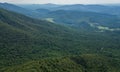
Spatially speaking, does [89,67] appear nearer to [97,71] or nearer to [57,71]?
[97,71]

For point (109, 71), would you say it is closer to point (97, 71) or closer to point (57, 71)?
point (97, 71)

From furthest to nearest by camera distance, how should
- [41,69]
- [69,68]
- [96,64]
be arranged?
[96,64]
[69,68]
[41,69]

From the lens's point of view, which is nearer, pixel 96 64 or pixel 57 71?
pixel 57 71

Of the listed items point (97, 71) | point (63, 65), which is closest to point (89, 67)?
point (97, 71)

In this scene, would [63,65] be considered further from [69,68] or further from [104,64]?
[104,64]

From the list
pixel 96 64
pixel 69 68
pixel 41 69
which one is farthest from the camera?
pixel 96 64

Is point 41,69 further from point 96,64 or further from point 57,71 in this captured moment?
point 96,64

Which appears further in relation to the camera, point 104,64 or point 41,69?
point 104,64

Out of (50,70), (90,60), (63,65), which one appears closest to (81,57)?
(90,60)
